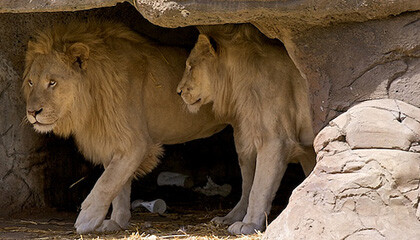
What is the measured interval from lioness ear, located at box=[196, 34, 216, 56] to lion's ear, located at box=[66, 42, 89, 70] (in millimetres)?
897

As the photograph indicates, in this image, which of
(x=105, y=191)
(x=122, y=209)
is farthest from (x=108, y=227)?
(x=122, y=209)

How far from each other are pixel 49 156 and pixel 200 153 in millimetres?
2004

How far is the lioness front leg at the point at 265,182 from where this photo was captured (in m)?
5.38

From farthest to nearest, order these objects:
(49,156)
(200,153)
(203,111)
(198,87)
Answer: (200,153)
(49,156)
(203,111)
(198,87)

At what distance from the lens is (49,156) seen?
6.94 m

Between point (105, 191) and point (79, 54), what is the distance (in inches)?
43.4

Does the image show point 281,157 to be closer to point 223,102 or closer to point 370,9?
point 223,102

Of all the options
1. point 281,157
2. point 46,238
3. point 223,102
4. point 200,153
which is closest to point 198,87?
point 223,102

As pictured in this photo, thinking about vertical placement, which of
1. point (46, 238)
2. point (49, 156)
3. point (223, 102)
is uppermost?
point (223, 102)

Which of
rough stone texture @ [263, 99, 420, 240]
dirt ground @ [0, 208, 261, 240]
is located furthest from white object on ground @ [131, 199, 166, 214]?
rough stone texture @ [263, 99, 420, 240]

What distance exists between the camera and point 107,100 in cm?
597

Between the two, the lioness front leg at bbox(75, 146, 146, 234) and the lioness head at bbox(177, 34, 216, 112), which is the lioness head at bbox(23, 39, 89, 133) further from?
the lioness head at bbox(177, 34, 216, 112)

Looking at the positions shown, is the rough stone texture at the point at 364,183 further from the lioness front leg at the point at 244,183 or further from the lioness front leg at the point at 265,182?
the lioness front leg at the point at 244,183

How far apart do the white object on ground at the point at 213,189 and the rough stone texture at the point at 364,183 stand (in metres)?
3.53
